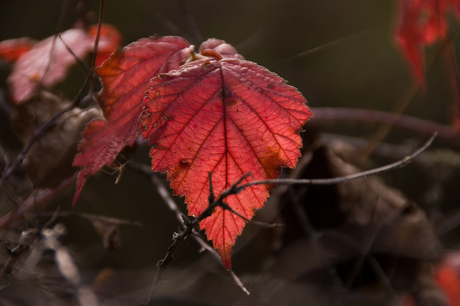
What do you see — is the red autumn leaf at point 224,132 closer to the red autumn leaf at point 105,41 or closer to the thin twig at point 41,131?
the thin twig at point 41,131

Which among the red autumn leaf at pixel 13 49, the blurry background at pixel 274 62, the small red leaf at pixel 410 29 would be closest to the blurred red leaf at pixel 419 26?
the small red leaf at pixel 410 29

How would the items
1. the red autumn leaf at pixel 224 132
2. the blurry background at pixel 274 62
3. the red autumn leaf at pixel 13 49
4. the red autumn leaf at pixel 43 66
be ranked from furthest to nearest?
1. the blurry background at pixel 274 62
2. the red autumn leaf at pixel 13 49
3. the red autumn leaf at pixel 43 66
4. the red autumn leaf at pixel 224 132

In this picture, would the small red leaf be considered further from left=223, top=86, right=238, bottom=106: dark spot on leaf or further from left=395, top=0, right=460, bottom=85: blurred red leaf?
left=223, top=86, right=238, bottom=106: dark spot on leaf

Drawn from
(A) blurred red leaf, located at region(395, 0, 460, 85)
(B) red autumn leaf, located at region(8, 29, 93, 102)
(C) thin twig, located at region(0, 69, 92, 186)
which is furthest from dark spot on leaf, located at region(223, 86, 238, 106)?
(A) blurred red leaf, located at region(395, 0, 460, 85)

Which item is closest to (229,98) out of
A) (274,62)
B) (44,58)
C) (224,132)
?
(224,132)

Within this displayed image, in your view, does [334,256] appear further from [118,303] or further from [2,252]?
[2,252]

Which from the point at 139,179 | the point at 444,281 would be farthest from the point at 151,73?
the point at 139,179

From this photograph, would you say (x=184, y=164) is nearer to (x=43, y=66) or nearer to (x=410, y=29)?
(x=43, y=66)
